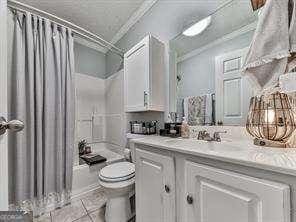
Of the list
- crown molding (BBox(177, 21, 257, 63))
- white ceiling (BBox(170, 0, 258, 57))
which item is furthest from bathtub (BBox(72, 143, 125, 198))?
white ceiling (BBox(170, 0, 258, 57))

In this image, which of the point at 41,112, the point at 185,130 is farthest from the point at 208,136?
the point at 41,112

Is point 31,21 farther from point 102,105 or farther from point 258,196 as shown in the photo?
point 258,196

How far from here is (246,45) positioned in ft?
3.45

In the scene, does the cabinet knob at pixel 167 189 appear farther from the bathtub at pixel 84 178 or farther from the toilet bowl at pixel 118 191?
the bathtub at pixel 84 178

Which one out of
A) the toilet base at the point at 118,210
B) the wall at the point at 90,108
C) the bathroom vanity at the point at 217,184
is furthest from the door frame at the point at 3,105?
the wall at the point at 90,108

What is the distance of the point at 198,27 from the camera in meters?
1.34

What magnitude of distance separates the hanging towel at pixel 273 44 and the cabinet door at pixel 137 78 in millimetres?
876

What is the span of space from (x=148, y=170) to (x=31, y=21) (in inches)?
67.6

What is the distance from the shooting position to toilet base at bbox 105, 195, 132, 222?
4.42 ft

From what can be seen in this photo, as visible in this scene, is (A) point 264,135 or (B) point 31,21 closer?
(A) point 264,135

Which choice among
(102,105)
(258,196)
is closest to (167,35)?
(258,196)

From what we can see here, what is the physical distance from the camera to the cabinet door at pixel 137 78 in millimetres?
1459

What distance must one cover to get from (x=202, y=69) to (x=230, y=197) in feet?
3.24

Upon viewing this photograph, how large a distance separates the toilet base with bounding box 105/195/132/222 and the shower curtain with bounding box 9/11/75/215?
582mm
